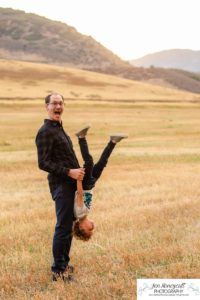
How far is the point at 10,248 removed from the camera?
9.12 metres

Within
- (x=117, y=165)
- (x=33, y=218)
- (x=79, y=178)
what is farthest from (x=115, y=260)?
(x=117, y=165)

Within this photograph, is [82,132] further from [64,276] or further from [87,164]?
[64,276]

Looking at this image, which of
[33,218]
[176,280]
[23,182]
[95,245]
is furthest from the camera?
[23,182]

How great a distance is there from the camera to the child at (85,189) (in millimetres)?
7297

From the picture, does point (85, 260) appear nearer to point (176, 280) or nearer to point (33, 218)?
point (176, 280)

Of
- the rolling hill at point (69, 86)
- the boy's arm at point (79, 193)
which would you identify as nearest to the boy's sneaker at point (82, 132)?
the boy's arm at point (79, 193)

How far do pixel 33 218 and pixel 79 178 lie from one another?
4.60m

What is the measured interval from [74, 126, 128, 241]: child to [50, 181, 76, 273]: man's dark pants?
8cm

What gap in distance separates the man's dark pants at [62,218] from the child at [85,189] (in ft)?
0.27

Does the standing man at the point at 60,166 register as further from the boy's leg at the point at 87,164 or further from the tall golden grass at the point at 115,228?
the tall golden grass at the point at 115,228

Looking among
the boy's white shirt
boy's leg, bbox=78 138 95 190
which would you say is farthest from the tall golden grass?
boy's leg, bbox=78 138 95 190

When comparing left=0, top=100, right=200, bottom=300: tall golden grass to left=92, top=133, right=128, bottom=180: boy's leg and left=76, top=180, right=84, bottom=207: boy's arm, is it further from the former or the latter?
left=92, top=133, right=128, bottom=180: boy's leg

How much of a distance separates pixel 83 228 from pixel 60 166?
33.4 inches

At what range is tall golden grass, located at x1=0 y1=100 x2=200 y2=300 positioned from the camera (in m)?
7.34
